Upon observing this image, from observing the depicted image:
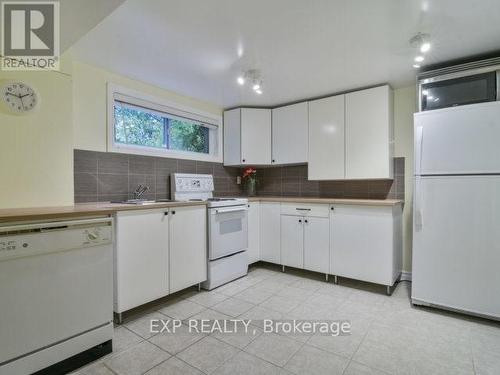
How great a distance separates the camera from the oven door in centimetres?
269

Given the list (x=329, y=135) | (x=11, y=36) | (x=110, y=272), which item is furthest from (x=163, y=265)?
Result: (x=329, y=135)

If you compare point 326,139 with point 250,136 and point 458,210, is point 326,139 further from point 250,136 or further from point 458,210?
point 458,210

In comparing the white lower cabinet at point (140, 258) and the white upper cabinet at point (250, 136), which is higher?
the white upper cabinet at point (250, 136)

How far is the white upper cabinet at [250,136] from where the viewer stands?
140 inches

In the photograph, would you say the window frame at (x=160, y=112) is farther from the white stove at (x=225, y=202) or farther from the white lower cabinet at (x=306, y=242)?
the white lower cabinet at (x=306, y=242)

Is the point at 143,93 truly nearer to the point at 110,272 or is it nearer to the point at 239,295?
the point at 110,272

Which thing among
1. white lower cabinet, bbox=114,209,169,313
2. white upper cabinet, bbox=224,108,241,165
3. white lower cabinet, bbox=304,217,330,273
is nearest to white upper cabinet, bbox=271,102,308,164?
white upper cabinet, bbox=224,108,241,165

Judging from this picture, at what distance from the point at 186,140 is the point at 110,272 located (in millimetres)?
2022

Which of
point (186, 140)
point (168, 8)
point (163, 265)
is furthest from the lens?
point (186, 140)

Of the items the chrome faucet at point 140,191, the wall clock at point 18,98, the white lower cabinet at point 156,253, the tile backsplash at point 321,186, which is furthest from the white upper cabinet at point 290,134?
→ the wall clock at point 18,98

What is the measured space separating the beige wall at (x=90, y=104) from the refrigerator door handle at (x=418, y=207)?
2829 mm

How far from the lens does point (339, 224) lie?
279 cm

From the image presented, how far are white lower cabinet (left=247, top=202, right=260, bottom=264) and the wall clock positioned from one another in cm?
226

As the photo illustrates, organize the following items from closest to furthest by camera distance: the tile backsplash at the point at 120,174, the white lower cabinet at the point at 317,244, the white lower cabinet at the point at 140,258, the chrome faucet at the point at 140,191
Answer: the white lower cabinet at the point at 140,258 < the tile backsplash at the point at 120,174 < the chrome faucet at the point at 140,191 < the white lower cabinet at the point at 317,244
